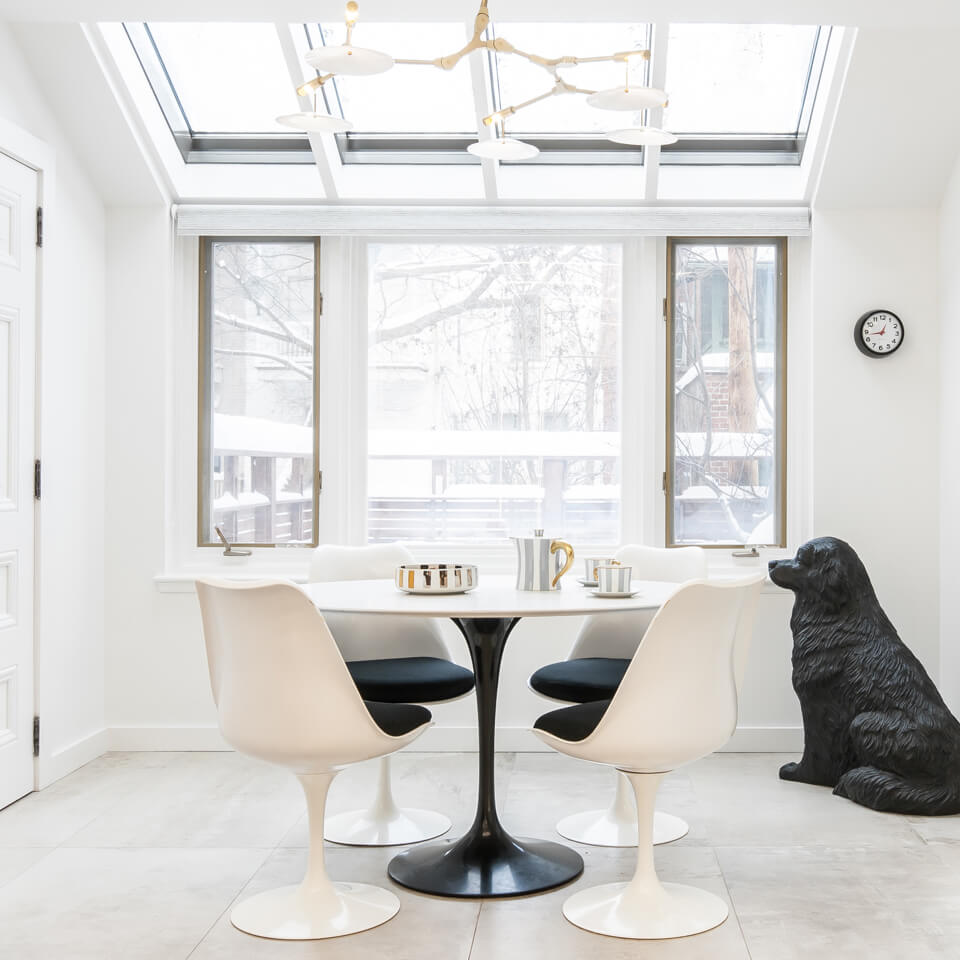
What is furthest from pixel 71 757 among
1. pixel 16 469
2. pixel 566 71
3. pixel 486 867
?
pixel 566 71

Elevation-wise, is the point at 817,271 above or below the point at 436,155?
below

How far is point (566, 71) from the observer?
3814 millimetres

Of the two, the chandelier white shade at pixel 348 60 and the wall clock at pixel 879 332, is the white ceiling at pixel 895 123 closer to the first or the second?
the wall clock at pixel 879 332

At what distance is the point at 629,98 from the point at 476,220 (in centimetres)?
173

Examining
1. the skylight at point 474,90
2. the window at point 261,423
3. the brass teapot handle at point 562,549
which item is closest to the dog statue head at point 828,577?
the brass teapot handle at point 562,549

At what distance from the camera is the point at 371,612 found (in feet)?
7.44

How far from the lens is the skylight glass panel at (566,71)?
12.1 feet

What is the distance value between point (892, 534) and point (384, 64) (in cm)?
275

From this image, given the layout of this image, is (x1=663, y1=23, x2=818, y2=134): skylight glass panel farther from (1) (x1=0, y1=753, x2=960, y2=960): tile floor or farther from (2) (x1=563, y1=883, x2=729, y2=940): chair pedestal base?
(2) (x1=563, y1=883, x2=729, y2=940): chair pedestal base

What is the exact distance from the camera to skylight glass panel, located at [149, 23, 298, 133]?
3.79 metres

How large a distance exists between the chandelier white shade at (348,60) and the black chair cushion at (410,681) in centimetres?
153

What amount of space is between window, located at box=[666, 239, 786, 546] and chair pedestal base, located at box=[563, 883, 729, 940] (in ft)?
6.32

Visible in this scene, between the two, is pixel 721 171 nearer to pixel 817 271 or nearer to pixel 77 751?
pixel 817 271

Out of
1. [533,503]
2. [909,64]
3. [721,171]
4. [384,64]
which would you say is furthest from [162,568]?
[909,64]
